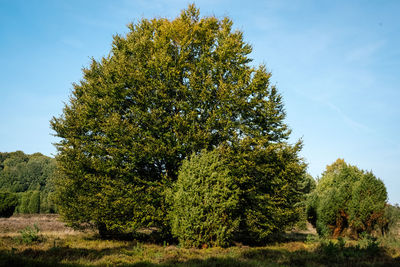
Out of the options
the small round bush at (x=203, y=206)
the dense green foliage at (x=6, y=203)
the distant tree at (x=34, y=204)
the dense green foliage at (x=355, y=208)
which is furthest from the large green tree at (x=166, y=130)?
the distant tree at (x=34, y=204)

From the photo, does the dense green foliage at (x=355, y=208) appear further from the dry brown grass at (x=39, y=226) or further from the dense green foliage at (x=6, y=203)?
the dense green foliage at (x=6, y=203)

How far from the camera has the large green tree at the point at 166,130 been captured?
18.1m

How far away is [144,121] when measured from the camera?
18766 mm

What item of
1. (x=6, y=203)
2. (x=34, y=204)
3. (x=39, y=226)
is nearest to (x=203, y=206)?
(x=39, y=226)

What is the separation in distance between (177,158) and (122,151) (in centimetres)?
371

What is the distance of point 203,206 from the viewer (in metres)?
14.5

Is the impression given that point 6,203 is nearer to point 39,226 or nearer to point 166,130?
point 39,226

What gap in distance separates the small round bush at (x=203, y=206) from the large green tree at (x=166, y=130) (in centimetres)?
274

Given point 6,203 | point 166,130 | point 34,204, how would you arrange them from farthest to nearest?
point 34,204 → point 6,203 → point 166,130

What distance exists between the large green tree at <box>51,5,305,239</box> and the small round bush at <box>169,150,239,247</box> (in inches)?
108

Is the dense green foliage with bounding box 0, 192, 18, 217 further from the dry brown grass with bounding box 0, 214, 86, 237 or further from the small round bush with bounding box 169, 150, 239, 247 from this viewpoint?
the small round bush with bounding box 169, 150, 239, 247

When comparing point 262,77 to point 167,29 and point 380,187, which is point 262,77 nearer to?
point 167,29

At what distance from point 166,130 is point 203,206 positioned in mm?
6678

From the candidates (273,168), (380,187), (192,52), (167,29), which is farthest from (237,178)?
(380,187)
